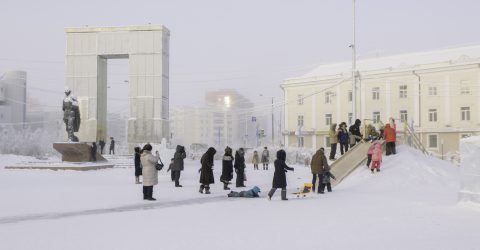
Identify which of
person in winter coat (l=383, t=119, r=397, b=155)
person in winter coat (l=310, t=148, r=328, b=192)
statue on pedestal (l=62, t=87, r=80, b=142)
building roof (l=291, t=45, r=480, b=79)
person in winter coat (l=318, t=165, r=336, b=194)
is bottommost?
person in winter coat (l=318, t=165, r=336, b=194)

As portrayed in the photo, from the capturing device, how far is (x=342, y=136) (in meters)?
23.7

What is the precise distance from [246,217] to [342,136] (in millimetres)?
12949

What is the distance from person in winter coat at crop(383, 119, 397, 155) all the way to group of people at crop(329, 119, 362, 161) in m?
2.03

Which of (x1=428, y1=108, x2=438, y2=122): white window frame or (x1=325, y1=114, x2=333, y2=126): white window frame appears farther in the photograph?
(x1=325, y1=114, x2=333, y2=126): white window frame

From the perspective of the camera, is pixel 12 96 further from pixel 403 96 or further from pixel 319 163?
pixel 319 163

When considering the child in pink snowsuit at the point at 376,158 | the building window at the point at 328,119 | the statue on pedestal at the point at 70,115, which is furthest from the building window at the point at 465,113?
the statue on pedestal at the point at 70,115

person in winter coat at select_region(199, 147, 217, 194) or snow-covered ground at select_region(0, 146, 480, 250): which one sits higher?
person in winter coat at select_region(199, 147, 217, 194)

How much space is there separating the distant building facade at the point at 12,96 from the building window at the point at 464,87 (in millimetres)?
68695

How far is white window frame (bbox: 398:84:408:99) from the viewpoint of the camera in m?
57.3

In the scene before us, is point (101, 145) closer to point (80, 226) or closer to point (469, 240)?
point (80, 226)

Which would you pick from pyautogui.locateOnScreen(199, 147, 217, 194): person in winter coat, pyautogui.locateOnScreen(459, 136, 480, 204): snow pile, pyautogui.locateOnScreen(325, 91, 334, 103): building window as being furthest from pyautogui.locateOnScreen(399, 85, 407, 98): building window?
pyautogui.locateOnScreen(459, 136, 480, 204): snow pile

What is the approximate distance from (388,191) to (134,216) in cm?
1012

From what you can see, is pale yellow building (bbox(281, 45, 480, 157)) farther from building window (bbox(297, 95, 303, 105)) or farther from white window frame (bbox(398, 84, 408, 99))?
building window (bbox(297, 95, 303, 105))

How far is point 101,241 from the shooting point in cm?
866
